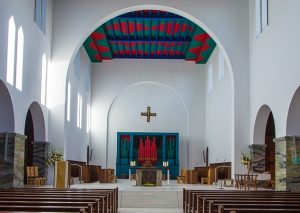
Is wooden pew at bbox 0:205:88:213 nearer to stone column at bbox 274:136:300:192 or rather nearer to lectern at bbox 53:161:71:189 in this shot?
lectern at bbox 53:161:71:189

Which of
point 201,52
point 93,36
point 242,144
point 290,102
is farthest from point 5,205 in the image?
point 201,52

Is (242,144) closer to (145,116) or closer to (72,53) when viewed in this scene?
(72,53)

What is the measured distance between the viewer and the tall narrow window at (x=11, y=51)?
14317mm

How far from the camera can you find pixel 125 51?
2945 cm

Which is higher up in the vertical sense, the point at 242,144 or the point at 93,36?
the point at 93,36

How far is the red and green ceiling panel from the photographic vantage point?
23.2m

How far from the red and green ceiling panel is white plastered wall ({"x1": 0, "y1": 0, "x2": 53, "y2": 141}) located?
5302 mm

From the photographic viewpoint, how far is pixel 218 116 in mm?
25891

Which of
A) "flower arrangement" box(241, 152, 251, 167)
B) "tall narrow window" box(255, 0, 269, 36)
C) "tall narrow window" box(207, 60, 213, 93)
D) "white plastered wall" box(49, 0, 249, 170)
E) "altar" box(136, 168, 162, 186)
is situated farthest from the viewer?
"tall narrow window" box(207, 60, 213, 93)

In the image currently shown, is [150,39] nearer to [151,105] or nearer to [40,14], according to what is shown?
[151,105]

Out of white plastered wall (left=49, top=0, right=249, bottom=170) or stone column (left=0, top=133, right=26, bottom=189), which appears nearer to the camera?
stone column (left=0, top=133, right=26, bottom=189)

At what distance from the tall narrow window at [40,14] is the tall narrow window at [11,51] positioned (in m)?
2.65

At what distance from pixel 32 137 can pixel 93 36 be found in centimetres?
716

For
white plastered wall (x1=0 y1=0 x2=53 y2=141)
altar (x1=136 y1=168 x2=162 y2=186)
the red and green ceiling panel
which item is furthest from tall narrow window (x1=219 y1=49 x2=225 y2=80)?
white plastered wall (x1=0 y1=0 x2=53 y2=141)
